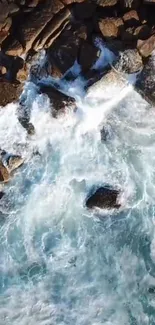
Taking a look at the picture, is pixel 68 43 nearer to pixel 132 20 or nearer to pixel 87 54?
pixel 87 54

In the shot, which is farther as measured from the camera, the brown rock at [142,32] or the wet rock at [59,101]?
the brown rock at [142,32]

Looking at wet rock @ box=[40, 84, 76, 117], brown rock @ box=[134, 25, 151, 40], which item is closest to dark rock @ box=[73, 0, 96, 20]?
brown rock @ box=[134, 25, 151, 40]

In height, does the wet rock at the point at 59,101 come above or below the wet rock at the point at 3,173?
above

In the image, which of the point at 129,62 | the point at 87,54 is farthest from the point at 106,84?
the point at 87,54

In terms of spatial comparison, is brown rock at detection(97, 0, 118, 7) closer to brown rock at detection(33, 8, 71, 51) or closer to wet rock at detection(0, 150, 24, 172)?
brown rock at detection(33, 8, 71, 51)

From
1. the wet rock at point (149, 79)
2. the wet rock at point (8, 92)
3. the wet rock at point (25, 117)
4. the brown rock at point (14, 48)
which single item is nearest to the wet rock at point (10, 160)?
the wet rock at point (25, 117)

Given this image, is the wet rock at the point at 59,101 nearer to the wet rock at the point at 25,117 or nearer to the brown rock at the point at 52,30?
the wet rock at the point at 25,117

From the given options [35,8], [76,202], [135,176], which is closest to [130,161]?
[135,176]

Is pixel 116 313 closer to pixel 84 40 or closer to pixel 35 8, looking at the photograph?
pixel 84 40
